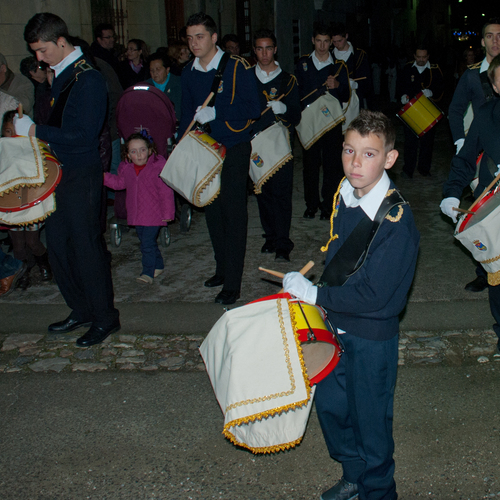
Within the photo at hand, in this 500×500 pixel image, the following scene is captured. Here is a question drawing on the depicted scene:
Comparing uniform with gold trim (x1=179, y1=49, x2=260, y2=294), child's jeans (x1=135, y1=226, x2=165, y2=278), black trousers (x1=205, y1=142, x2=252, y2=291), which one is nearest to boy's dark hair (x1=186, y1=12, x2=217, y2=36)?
uniform with gold trim (x1=179, y1=49, x2=260, y2=294)

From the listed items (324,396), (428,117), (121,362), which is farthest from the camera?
(428,117)

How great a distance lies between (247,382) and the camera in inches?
89.0

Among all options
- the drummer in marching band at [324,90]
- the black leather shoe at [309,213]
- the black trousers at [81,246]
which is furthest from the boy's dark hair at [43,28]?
the black leather shoe at [309,213]

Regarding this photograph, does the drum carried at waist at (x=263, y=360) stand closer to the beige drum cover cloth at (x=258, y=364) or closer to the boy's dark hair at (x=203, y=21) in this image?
the beige drum cover cloth at (x=258, y=364)

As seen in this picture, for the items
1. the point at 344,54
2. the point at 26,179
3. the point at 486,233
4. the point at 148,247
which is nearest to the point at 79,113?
the point at 26,179

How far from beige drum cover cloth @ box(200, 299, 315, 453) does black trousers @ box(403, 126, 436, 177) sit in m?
7.88

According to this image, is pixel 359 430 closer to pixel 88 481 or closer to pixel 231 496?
pixel 231 496

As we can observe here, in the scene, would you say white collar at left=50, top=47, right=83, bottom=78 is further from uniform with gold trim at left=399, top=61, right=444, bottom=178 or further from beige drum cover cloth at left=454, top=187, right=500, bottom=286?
uniform with gold trim at left=399, top=61, right=444, bottom=178

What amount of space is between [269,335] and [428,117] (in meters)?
6.82

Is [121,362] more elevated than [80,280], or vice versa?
[80,280]

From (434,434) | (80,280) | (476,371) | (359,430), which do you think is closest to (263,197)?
(80,280)

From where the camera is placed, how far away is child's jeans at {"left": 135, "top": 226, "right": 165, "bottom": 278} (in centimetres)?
582

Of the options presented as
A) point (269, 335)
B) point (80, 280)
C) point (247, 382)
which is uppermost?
point (269, 335)

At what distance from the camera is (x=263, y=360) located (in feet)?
7.46
